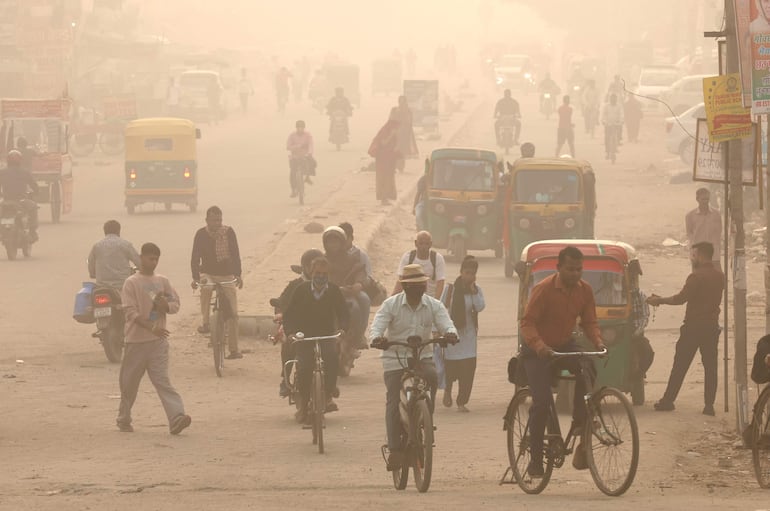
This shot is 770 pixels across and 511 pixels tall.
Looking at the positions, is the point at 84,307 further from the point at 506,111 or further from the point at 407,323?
the point at 506,111

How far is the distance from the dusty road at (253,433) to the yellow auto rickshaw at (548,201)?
90 centimetres

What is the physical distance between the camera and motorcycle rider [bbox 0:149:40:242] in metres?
26.4

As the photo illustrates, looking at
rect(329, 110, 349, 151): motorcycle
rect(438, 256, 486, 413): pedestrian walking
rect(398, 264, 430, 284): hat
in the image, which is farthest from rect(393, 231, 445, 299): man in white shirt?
rect(329, 110, 349, 151): motorcycle

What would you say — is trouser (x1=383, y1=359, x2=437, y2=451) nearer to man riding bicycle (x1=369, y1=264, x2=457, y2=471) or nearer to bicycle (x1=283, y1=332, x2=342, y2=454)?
man riding bicycle (x1=369, y1=264, x2=457, y2=471)

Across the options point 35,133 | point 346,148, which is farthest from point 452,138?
point 35,133

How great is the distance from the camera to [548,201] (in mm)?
24172

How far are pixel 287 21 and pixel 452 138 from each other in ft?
351

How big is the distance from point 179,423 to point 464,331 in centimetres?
288

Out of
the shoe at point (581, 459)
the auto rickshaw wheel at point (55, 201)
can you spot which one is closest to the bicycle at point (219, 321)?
the shoe at point (581, 459)

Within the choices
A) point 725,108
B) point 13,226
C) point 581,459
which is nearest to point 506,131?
point 13,226

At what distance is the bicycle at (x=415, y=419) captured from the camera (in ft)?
34.0

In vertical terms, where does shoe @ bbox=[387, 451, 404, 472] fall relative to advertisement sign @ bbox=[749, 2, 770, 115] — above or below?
below

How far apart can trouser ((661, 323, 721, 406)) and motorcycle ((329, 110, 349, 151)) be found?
3544cm

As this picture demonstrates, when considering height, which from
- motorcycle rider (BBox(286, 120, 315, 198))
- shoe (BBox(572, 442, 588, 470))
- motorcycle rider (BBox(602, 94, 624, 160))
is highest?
motorcycle rider (BBox(602, 94, 624, 160))
